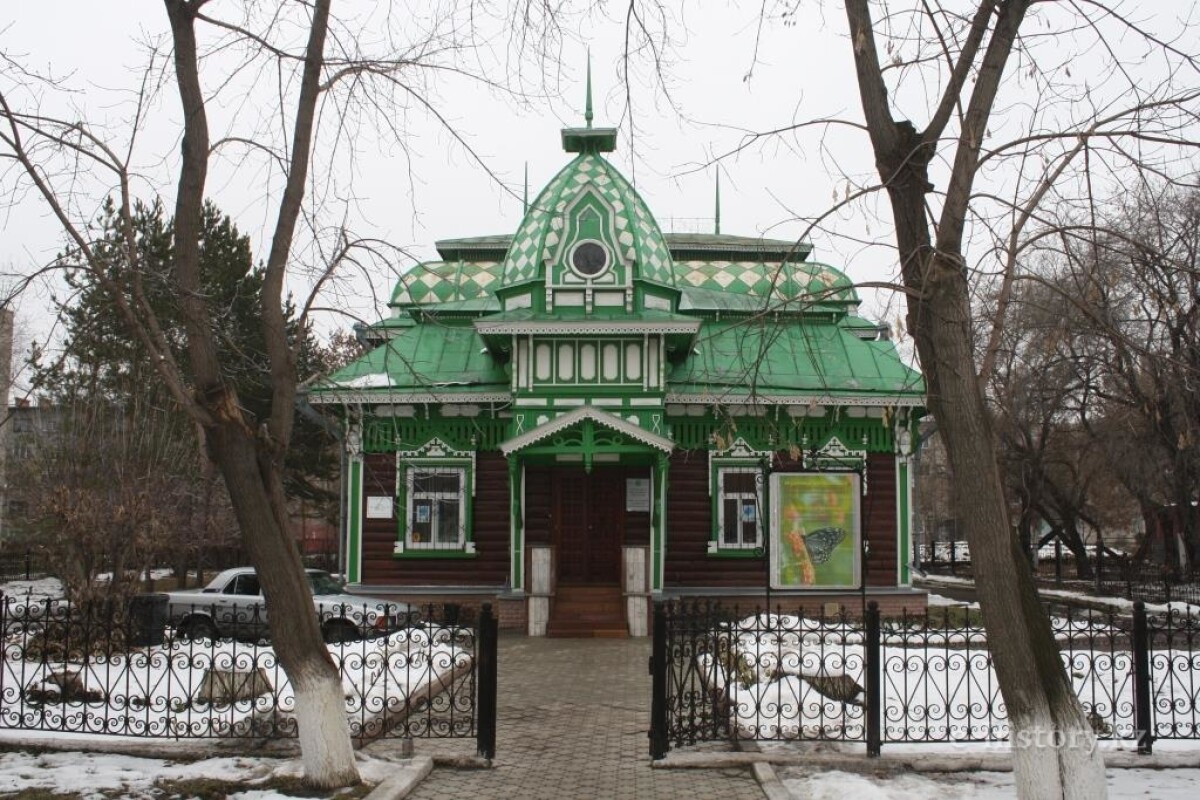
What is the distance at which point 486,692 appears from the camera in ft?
28.5

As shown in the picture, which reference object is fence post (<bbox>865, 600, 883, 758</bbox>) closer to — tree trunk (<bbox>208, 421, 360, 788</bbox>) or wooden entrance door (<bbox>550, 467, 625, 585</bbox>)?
tree trunk (<bbox>208, 421, 360, 788</bbox>)

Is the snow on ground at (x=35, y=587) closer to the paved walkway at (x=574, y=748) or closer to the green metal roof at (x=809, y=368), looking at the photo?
the green metal roof at (x=809, y=368)

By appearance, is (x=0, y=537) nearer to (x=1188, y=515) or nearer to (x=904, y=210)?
(x=1188, y=515)

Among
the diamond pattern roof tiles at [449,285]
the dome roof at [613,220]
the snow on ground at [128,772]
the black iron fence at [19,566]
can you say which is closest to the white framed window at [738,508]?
the dome roof at [613,220]

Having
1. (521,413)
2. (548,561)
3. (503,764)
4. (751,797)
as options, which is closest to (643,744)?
(503,764)

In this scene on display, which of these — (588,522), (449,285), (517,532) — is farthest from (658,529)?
(449,285)

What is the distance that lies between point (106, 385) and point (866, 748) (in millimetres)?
22336

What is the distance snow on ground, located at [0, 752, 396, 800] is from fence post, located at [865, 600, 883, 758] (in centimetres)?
365

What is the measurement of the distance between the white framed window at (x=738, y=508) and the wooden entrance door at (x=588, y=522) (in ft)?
6.13

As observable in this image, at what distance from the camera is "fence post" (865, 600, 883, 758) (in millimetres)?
8586

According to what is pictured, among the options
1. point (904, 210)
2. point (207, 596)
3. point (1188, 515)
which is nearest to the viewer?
point (904, 210)

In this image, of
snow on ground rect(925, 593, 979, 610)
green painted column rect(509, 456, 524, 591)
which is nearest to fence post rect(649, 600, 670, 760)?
green painted column rect(509, 456, 524, 591)

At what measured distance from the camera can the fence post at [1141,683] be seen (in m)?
8.65

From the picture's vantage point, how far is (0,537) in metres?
44.2
